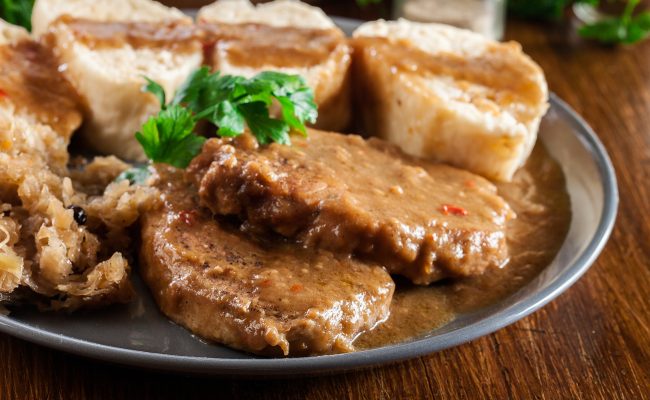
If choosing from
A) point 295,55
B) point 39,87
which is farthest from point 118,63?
point 295,55

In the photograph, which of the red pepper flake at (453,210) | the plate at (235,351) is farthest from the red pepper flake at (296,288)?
the red pepper flake at (453,210)

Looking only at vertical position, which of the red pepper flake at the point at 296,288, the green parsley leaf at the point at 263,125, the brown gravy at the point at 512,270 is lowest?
the brown gravy at the point at 512,270

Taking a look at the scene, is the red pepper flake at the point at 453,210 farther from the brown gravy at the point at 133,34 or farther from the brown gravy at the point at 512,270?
the brown gravy at the point at 133,34

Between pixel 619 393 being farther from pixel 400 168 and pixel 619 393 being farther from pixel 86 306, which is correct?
pixel 86 306

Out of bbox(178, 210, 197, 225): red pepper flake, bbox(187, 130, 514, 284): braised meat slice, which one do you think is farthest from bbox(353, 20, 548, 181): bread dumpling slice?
bbox(178, 210, 197, 225): red pepper flake

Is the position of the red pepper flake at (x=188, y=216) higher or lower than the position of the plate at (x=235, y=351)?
higher

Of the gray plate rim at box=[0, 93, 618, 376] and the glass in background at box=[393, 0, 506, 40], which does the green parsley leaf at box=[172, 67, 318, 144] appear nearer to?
the gray plate rim at box=[0, 93, 618, 376]

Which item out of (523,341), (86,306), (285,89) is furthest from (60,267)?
(523,341)

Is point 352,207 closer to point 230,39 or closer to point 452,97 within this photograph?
point 452,97
